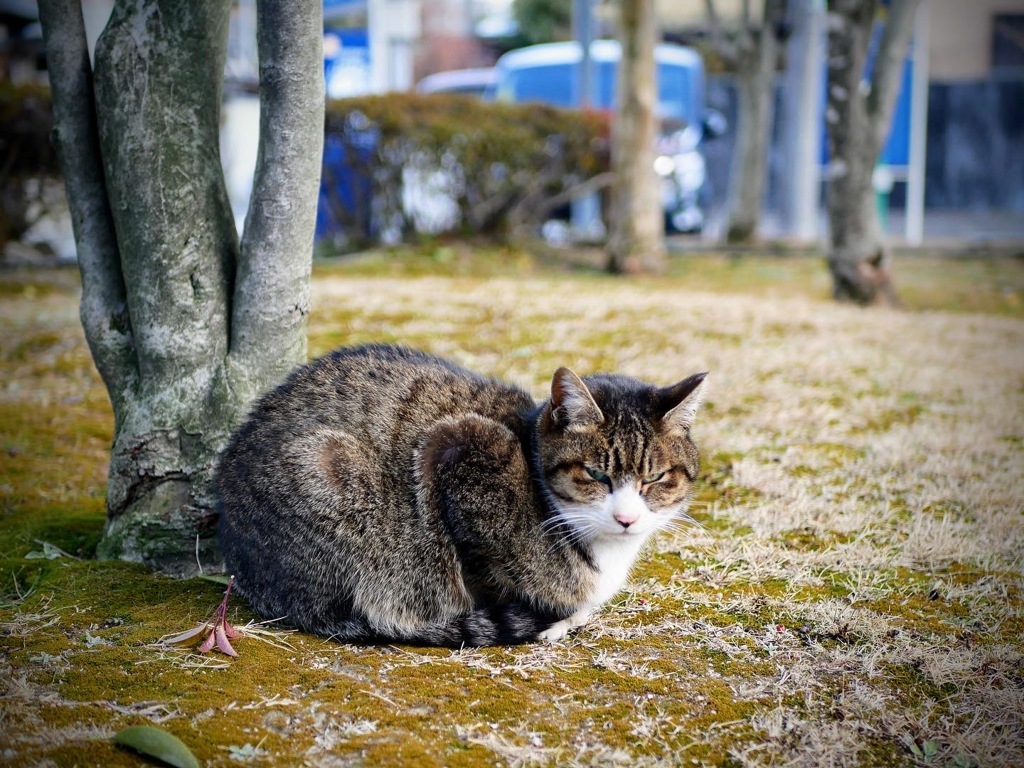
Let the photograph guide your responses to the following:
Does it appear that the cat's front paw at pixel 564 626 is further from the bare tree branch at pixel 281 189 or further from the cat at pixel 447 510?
the bare tree branch at pixel 281 189

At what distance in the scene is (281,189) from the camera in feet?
11.1

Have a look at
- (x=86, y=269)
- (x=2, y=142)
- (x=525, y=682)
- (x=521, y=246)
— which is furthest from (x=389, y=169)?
(x=525, y=682)

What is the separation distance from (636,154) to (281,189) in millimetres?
7198

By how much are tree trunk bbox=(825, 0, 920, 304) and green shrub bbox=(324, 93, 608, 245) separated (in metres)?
3.23

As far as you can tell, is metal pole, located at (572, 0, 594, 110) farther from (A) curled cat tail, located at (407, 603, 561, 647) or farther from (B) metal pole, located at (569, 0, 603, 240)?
(A) curled cat tail, located at (407, 603, 561, 647)

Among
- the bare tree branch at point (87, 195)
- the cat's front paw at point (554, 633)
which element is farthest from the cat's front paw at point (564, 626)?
the bare tree branch at point (87, 195)

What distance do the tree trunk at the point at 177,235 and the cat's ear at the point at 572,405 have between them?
3.63 ft

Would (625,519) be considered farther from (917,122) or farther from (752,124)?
(917,122)

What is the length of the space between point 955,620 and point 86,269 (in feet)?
10.6

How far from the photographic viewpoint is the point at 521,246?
11.0 meters

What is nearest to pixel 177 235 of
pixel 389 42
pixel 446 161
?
pixel 446 161

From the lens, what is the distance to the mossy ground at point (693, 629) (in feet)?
7.80

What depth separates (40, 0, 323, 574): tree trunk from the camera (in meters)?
3.31

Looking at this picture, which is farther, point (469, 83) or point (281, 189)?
point (469, 83)
